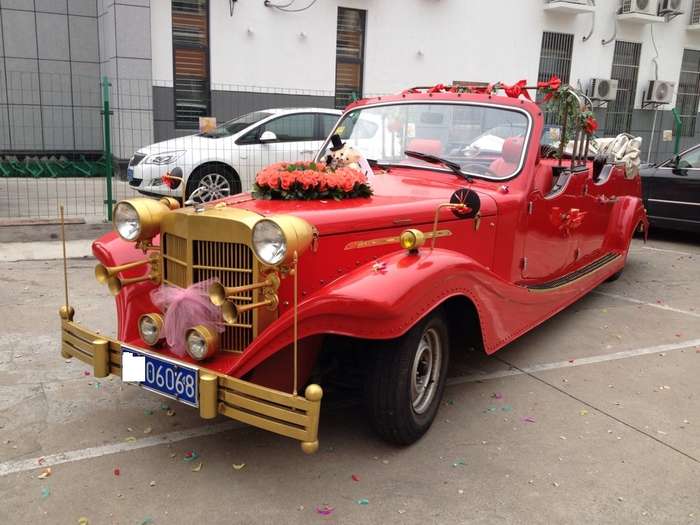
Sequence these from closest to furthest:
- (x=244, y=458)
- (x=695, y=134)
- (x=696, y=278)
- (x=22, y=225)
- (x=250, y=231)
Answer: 1. (x=250, y=231)
2. (x=244, y=458)
3. (x=696, y=278)
4. (x=22, y=225)
5. (x=695, y=134)

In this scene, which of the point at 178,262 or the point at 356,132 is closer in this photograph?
the point at 178,262

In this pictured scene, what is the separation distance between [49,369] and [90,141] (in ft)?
35.4

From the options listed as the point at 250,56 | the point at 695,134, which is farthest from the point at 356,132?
the point at 695,134

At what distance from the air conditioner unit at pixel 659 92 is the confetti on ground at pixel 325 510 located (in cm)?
1926

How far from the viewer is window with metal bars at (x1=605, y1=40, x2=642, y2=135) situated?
1870 centimetres

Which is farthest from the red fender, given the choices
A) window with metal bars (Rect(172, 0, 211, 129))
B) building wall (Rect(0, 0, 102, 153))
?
building wall (Rect(0, 0, 102, 153))

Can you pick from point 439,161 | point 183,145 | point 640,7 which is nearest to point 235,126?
point 183,145

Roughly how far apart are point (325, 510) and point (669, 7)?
19874 millimetres

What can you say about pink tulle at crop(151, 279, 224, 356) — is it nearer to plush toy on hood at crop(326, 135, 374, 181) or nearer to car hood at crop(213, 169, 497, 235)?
car hood at crop(213, 169, 497, 235)

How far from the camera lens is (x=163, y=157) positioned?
31.2ft

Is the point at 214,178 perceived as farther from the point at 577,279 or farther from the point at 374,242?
the point at 374,242

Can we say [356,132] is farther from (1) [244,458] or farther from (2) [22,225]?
(2) [22,225]

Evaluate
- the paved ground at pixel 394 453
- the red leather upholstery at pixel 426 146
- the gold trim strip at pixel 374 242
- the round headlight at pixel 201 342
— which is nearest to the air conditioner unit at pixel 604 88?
the paved ground at pixel 394 453

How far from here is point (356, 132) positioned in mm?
4832
